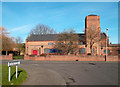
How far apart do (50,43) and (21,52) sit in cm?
2044

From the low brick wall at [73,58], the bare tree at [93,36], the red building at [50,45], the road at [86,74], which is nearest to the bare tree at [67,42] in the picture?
the low brick wall at [73,58]

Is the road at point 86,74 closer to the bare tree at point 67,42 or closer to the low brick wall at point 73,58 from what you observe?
the low brick wall at point 73,58

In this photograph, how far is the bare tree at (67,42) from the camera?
1072 inches

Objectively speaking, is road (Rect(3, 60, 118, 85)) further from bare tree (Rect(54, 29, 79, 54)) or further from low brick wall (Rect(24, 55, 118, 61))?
bare tree (Rect(54, 29, 79, 54))

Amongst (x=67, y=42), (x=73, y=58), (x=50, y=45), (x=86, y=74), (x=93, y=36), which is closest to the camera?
(x=86, y=74)

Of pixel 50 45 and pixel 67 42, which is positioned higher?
pixel 67 42

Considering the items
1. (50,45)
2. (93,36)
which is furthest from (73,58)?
(50,45)

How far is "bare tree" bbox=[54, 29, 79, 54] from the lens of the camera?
2723cm

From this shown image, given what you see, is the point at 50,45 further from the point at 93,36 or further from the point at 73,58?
the point at 93,36

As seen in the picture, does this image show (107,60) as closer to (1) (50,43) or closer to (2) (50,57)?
(2) (50,57)

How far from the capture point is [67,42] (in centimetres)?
A: 2766

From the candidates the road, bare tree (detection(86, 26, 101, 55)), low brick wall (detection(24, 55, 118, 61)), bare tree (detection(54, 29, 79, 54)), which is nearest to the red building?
bare tree (detection(86, 26, 101, 55))

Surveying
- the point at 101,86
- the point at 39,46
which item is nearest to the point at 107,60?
the point at 101,86

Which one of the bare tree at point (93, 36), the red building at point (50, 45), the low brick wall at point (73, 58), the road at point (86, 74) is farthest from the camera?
the red building at point (50, 45)
